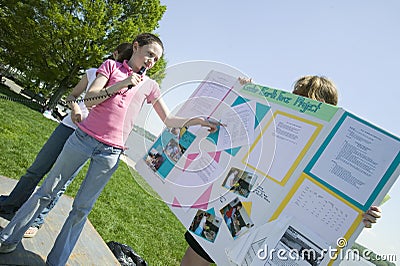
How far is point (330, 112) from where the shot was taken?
5.90 ft

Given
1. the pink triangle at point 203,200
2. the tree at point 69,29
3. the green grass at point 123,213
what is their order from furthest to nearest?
the tree at point 69,29, the green grass at point 123,213, the pink triangle at point 203,200

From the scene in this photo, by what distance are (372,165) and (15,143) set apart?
19.0 ft

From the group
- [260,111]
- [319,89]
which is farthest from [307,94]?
[260,111]

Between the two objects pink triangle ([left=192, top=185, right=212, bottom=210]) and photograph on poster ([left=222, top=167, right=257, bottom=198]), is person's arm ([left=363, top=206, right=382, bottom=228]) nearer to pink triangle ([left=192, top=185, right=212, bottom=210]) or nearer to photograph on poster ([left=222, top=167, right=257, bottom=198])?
photograph on poster ([left=222, top=167, right=257, bottom=198])

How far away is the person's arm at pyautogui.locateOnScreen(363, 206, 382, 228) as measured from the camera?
4.79 ft

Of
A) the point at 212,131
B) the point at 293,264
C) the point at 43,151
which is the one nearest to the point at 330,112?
the point at 212,131

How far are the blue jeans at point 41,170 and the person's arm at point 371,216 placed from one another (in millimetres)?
1873

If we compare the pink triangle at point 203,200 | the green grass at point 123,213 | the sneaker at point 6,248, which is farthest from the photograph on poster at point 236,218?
the green grass at point 123,213

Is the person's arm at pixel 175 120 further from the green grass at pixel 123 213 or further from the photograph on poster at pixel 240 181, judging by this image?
the green grass at pixel 123 213

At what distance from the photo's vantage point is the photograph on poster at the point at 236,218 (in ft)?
5.79

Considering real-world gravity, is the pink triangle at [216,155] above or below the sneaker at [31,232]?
above

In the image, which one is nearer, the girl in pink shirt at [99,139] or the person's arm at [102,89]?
the person's arm at [102,89]

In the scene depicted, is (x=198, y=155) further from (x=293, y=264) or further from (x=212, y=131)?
(x=293, y=264)

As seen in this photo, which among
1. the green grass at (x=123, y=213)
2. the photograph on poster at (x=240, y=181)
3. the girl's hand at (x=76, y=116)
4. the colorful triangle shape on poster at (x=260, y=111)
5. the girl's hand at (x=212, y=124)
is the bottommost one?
the green grass at (x=123, y=213)
